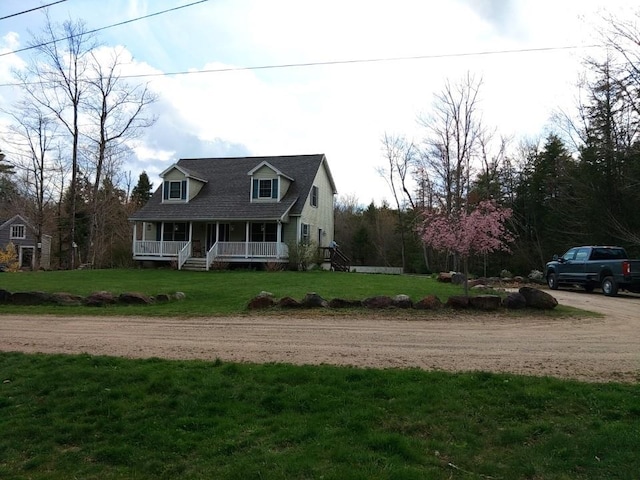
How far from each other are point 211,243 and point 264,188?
15.4ft

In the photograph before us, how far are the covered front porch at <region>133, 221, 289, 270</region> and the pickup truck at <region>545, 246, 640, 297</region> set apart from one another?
44.9 ft

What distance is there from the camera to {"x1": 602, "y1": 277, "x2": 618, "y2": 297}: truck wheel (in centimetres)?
1858

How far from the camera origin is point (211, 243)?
30188 mm

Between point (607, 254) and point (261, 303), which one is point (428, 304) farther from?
point (607, 254)

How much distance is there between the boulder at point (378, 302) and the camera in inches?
510

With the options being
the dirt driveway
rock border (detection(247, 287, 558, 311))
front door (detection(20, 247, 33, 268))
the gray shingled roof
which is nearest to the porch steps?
the gray shingled roof

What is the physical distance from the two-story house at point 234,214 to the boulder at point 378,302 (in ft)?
47.7

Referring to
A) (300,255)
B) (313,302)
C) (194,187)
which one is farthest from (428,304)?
(194,187)

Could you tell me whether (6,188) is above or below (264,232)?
above

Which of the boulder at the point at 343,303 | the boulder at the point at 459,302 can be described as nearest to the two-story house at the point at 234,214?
the boulder at the point at 343,303

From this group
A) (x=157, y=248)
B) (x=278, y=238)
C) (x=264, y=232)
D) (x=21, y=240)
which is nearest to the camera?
(x=278, y=238)

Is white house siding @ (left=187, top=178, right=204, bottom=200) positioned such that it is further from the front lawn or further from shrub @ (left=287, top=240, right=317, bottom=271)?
the front lawn

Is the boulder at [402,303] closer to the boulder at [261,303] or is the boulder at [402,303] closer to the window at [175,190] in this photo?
the boulder at [261,303]

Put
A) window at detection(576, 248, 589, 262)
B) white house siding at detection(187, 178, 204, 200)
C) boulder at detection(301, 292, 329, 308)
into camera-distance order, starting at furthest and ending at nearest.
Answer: white house siding at detection(187, 178, 204, 200), window at detection(576, 248, 589, 262), boulder at detection(301, 292, 329, 308)
